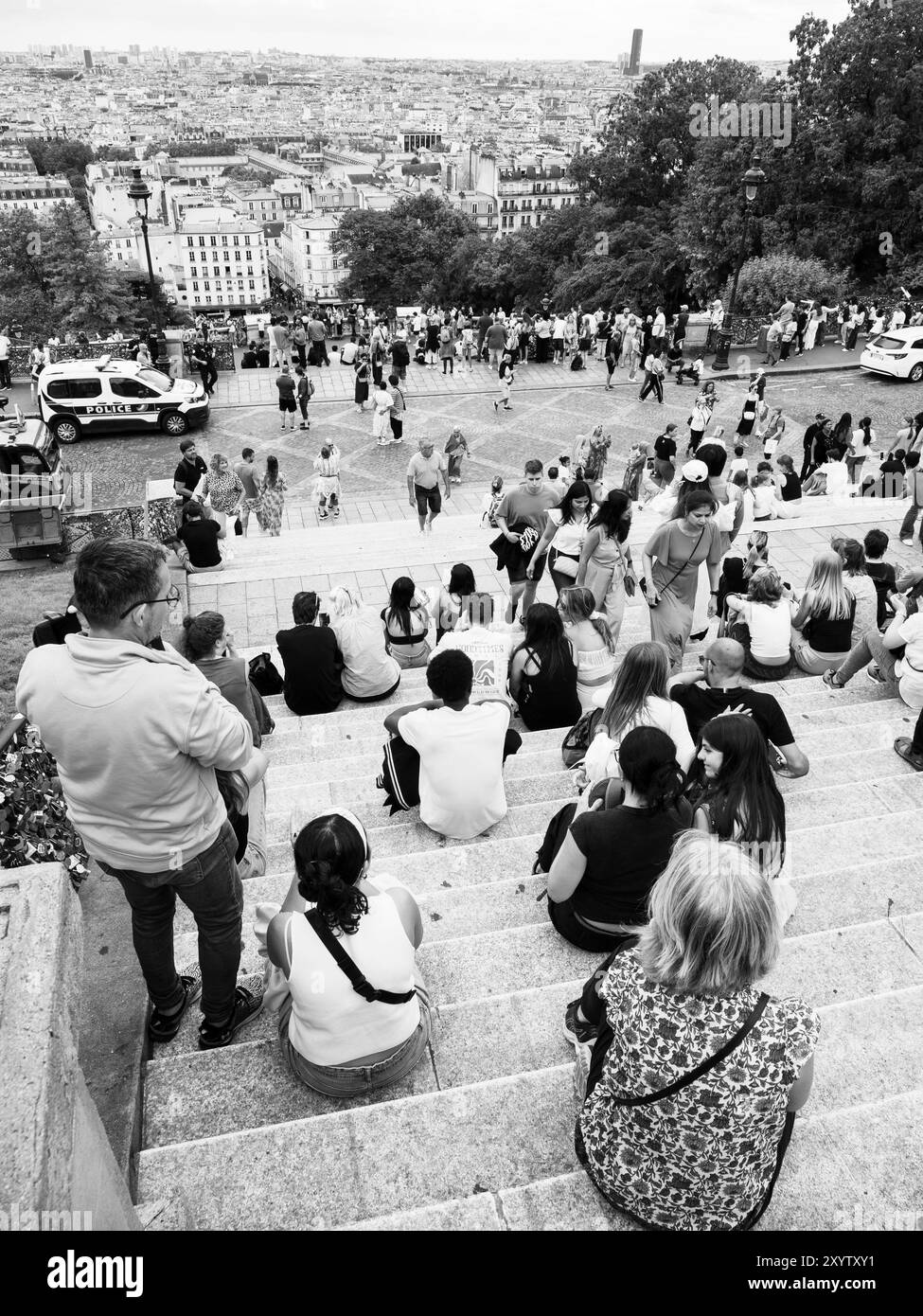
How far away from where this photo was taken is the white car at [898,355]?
20.2 meters

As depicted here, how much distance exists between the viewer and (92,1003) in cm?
334

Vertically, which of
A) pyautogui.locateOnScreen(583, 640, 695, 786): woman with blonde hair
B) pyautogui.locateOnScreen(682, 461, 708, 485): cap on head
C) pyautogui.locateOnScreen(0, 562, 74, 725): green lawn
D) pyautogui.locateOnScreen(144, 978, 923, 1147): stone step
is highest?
pyautogui.locateOnScreen(682, 461, 708, 485): cap on head

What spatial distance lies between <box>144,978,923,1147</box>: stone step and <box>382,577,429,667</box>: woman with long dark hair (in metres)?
4.03

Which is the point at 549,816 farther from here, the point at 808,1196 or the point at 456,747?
the point at 808,1196

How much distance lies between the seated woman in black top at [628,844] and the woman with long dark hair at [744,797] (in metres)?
0.15

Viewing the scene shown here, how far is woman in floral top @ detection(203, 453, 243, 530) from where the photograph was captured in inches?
535

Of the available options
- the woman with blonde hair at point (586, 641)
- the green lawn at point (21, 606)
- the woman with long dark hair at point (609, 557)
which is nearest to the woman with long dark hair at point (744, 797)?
the woman with blonde hair at point (586, 641)

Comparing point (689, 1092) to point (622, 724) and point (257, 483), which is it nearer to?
point (622, 724)

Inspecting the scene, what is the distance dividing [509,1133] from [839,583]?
507 centimetres

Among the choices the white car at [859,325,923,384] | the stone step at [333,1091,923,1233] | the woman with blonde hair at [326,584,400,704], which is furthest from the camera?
the white car at [859,325,923,384]

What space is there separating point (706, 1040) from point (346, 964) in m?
1.04

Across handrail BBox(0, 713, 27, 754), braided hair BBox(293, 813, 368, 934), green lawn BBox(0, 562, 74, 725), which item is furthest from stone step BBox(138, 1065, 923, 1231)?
green lawn BBox(0, 562, 74, 725)

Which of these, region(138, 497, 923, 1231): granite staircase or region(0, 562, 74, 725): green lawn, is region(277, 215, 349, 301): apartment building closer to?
region(0, 562, 74, 725): green lawn

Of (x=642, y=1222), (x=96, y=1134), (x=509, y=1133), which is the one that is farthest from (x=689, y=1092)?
(x=96, y=1134)
